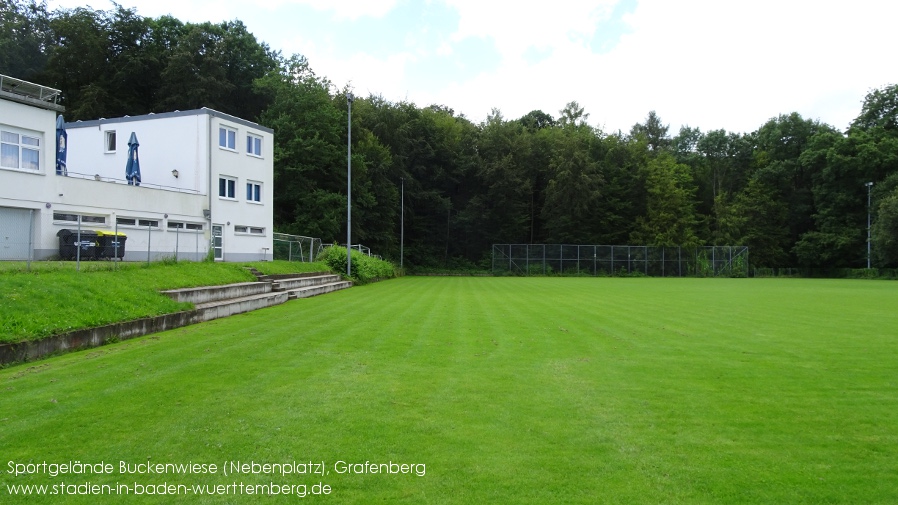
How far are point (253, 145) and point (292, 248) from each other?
6430mm

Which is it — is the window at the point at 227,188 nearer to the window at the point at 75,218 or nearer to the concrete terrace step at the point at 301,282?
the window at the point at 75,218

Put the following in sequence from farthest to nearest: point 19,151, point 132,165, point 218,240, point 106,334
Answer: point 218,240, point 132,165, point 19,151, point 106,334

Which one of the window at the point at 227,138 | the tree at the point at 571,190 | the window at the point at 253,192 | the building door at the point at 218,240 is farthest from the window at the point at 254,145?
the tree at the point at 571,190

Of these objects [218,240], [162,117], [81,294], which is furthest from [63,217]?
[81,294]

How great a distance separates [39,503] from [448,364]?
572 cm

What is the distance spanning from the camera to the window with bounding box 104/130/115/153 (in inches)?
1172

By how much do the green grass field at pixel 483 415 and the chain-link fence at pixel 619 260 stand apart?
46.5m

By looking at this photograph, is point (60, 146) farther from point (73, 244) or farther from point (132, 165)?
point (73, 244)

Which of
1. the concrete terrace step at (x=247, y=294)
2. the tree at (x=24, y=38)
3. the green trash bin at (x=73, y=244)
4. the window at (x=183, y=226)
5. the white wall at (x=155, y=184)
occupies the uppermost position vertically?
the tree at (x=24, y=38)

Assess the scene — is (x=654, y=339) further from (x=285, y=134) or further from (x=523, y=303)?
(x=285, y=134)

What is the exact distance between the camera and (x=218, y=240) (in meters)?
29.5

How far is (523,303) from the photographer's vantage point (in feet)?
69.2

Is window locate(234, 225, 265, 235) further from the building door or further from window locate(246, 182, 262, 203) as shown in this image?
window locate(246, 182, 262, 203)

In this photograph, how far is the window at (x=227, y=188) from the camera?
29.7 meters
